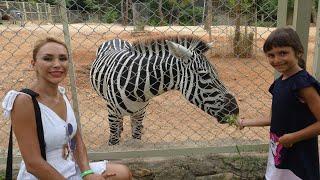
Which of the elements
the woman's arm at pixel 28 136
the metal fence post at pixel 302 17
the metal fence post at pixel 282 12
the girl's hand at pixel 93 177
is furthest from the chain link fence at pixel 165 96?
the woman's arm at pixel 28 136

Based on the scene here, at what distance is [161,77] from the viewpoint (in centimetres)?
353

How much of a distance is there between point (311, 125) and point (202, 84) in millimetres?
1481

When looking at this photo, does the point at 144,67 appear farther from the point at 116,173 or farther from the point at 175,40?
the point at 116,173

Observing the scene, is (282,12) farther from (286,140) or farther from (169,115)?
(169,115)

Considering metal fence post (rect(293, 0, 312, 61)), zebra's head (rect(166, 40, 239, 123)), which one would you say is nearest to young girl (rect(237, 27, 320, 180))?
metal fence post (rect(293, 0, 312, 61))

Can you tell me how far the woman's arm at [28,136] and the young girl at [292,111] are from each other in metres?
1.23

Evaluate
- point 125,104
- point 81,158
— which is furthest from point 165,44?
point 81,158

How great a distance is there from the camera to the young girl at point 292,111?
1.92 metres

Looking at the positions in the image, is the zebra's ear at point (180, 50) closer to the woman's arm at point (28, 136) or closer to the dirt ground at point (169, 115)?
the dirt ground at point (169, 115)

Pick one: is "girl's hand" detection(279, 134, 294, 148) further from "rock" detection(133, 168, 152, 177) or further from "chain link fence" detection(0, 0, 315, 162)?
"rock" detection(133, 168, 152, 177)

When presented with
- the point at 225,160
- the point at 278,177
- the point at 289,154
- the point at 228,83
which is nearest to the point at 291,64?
the point at 289,154

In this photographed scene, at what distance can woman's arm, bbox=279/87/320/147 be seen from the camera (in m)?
1.88

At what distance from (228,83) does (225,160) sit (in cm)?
511

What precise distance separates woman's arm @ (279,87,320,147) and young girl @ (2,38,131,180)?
1.00 meters
